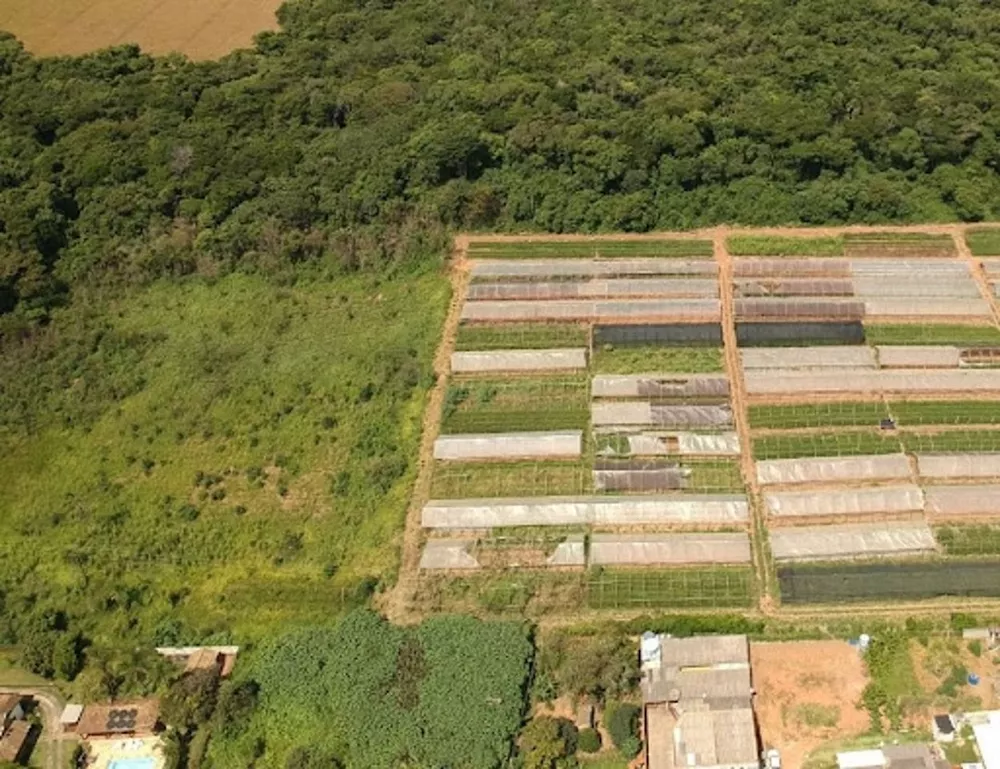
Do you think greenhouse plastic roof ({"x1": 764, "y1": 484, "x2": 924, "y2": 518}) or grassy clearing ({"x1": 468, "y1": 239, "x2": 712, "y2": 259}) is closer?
greenhouse plastic roof ({"x1": 764, "y1": 484, "x2": 924, "y2": 518})

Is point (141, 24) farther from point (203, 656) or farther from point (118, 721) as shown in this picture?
point (118, 721)

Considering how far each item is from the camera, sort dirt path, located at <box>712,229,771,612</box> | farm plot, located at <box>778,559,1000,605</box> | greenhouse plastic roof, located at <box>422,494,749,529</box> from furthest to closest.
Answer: greenhouse plastic roof, located at <box>422,494,749,529</box>
dirt path, located at <box>712,229,771,612</box>
farm plot, located at <box>778,559,1000,605</box>

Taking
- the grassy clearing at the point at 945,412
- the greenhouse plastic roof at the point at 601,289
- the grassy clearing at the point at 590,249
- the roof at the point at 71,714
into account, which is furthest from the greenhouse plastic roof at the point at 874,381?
the roof at the point at 71,714

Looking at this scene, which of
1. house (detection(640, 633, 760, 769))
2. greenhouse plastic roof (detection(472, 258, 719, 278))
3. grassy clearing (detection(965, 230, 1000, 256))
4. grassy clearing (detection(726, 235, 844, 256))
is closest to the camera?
house (detection(640, 633, 760, 769))

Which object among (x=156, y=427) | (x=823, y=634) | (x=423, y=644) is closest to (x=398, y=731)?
(x=423, y=644)

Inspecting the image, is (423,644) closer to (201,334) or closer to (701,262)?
(201,334)

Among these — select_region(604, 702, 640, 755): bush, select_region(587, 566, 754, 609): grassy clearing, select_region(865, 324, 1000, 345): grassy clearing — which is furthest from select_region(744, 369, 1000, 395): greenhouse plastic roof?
select_region(604, 702, 640, 755): bush

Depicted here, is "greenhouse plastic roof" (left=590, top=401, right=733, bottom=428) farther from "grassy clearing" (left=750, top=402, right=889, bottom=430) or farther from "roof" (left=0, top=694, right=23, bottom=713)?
"roof" (left=0, top=694, right=23, bottom=713)
